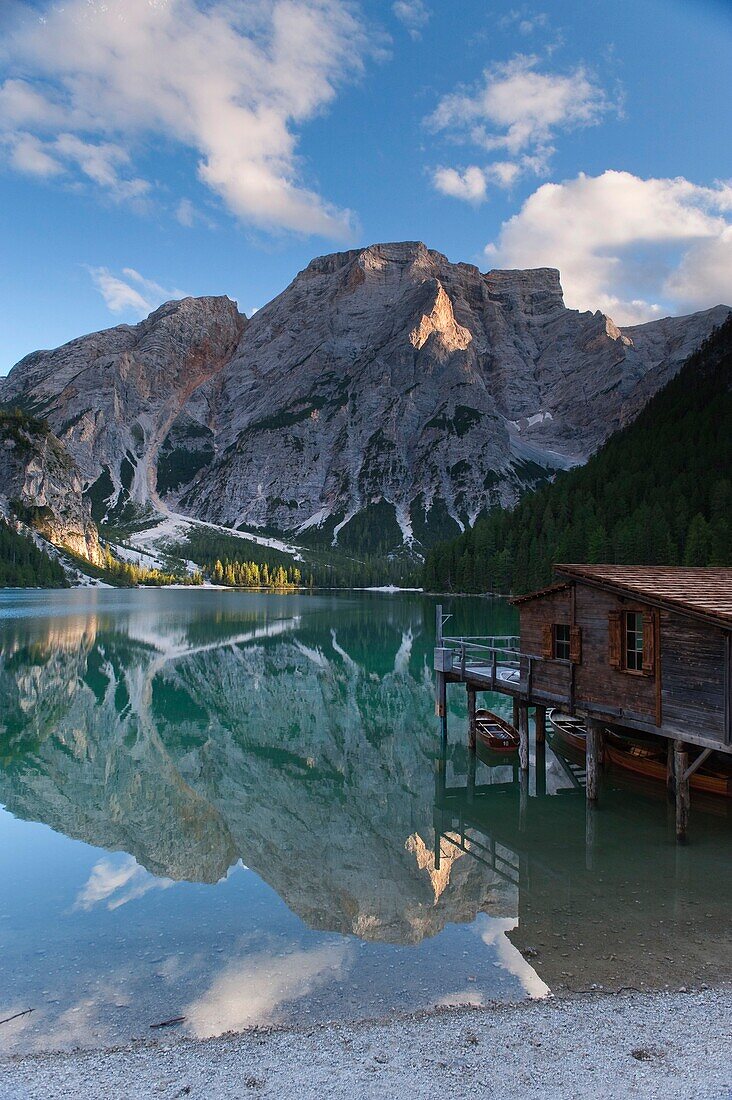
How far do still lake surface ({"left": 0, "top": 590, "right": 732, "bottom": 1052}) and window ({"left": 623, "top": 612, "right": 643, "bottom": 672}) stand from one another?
17.9 ft

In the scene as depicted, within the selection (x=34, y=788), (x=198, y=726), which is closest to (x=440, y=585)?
(x=198, y=726)


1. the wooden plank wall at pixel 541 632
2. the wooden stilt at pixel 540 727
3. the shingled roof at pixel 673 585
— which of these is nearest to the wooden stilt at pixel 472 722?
the wooden stilt at pixel 540 727

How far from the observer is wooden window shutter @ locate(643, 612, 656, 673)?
21406 mm

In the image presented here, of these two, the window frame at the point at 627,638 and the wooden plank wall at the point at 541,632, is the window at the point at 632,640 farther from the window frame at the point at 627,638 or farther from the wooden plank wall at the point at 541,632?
the wooden plank wall at the point at 541,632

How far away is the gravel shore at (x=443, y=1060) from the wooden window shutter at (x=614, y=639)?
1207cm

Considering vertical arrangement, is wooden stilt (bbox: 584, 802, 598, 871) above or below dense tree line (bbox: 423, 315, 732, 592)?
below

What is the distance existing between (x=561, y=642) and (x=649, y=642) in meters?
4.94

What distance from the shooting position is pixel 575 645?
82.1ft

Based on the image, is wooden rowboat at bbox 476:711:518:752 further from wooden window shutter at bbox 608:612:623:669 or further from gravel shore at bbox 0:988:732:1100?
gravel shore at bbox 0:988:732:1100

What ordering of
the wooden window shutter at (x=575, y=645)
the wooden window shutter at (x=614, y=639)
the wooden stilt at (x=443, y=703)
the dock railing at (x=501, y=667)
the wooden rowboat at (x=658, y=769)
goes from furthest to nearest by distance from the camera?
the wooden stilt at (x=443, y=703) < the dock railing at (x=501, y=667) < the wooden window shutter at (x=575, y=645) < the wooden rowboat at (x=658, y=769) < the wooden window shutter at (x=614, y=639)

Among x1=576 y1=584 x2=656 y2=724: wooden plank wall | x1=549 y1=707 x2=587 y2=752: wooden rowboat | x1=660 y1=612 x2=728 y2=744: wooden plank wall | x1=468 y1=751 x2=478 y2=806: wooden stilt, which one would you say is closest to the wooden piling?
x1=576 y1=584 x2=656 y2=724: wooden plank wall

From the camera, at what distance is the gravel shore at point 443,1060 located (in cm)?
972

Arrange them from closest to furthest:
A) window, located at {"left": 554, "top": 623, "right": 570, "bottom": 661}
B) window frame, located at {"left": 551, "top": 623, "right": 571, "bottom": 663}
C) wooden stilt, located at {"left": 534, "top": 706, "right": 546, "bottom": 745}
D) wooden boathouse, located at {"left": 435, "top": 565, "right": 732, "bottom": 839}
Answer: wooden boathouse, located at {"left": 435, "top": 565, "right": 732, "bottom": 839} → window frame, located at {"left": 551, "top": 623, "right": 571, "bottom": 663} → window, located at {"left": 554, "top": 623, "right": 570, "bottom": 661} → wooden stilt, located at {"left": 534, "top": 706, "right": 546, "bottom": 745}

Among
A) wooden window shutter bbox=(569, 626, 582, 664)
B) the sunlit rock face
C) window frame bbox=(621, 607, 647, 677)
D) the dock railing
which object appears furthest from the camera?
the dock railing
